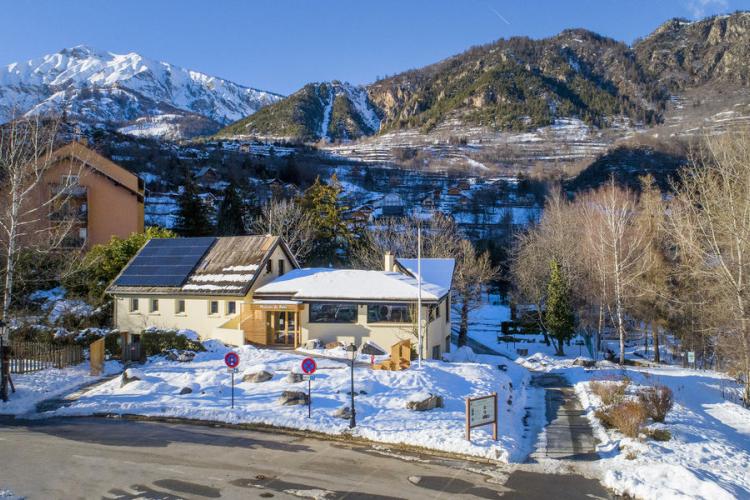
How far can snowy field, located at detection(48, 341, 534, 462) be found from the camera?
16.1m

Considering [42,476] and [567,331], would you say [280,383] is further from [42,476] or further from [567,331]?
[567,331]

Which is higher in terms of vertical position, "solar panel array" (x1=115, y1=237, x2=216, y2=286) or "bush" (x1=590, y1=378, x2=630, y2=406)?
"solar panel array" (x1=115, y1=237, x2=216, y2=286)

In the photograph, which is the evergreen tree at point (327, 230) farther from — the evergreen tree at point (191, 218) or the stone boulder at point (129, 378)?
the stone boulder at point (129, 378)

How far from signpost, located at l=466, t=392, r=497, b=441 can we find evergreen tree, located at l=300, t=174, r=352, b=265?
128ft

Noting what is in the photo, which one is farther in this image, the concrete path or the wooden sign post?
the wooden sign post

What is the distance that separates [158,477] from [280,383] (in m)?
8.63

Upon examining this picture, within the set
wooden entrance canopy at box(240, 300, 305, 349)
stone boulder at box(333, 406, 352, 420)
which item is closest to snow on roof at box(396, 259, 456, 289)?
wooden entrance canopy at box(240, 300, 305, 349)

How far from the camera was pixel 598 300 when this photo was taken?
42.2 m

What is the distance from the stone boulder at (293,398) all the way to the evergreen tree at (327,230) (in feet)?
117

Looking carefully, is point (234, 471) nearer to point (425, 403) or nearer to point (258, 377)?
point (425, 403)

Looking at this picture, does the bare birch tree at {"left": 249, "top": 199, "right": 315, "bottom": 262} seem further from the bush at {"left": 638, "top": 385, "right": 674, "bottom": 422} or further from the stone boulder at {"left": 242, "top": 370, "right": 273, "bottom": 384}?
the bush at {"left": 638, "top": 385, "right": 674, "bottom": 422}

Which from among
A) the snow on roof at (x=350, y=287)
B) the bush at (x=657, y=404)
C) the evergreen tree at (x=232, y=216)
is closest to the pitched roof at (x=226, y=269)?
the snow on roof at (x=350, y=287)

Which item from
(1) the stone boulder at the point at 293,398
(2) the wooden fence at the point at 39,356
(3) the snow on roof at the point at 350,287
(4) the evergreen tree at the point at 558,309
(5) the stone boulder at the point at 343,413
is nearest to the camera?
(5) the stone boulder at the point at 343,413

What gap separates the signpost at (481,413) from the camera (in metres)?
15.2
